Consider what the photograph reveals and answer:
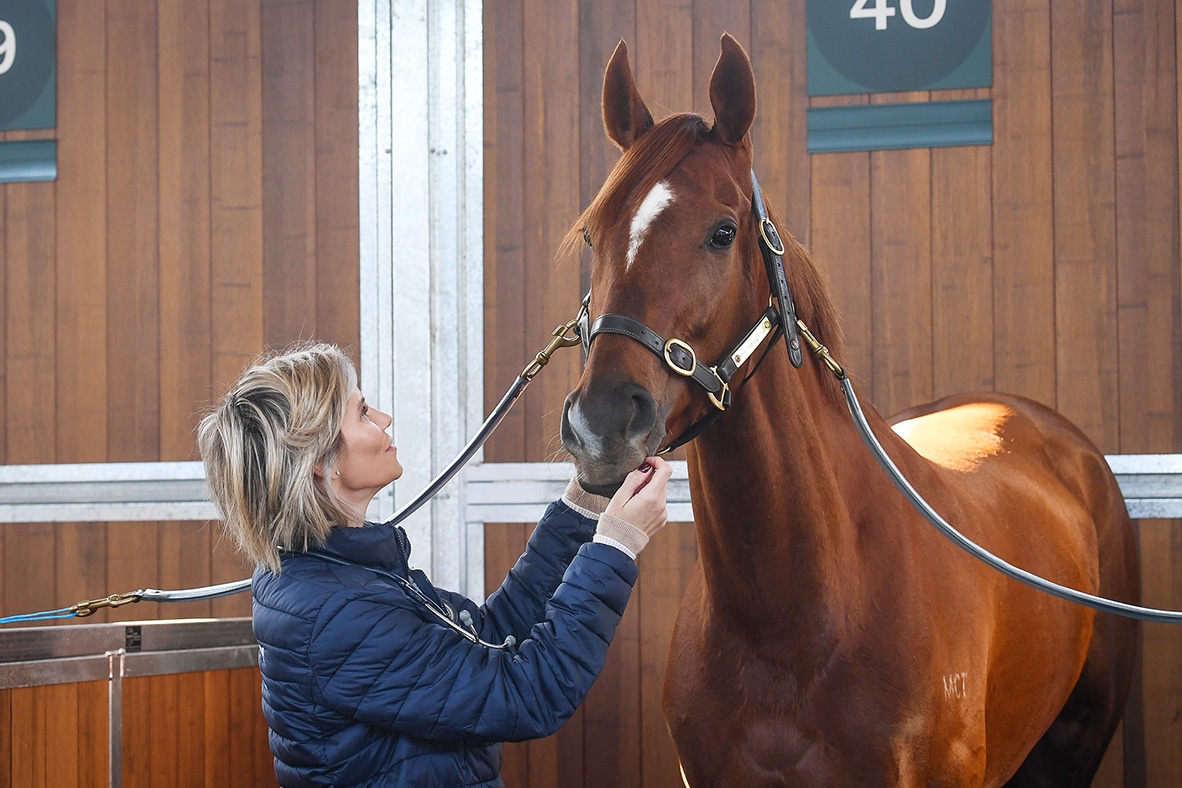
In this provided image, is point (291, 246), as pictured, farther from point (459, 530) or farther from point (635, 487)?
point (635, 487)

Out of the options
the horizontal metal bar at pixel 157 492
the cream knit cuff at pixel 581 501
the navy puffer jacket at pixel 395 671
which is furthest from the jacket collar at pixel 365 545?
the horizontal metal bar at pixel 157 492

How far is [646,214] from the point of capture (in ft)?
4.85

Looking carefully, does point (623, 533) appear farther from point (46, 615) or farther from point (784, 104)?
point (784, 104)

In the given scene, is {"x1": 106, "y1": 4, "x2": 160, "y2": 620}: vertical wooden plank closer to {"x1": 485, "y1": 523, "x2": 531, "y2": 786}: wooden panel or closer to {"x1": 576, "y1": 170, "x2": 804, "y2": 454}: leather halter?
{"x1": 485, "y1": 523, "x2": 531, "y2": 786}: wooden panel

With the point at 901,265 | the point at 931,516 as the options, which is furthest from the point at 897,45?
the point at 931,516

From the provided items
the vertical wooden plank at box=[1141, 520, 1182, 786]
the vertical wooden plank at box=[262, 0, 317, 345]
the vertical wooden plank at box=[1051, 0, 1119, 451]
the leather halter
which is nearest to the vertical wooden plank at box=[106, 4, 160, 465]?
the vertical wooden plank at box=[262, 0, 317, 345]

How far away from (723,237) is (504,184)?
170 centimetres

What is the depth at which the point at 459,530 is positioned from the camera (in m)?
3.02

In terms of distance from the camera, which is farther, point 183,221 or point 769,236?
point 183,221

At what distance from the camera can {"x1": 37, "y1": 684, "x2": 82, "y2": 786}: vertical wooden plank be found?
2.07 meters

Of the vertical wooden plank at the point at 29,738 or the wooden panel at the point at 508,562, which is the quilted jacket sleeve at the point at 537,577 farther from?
the wooden panel at the point at 508,562

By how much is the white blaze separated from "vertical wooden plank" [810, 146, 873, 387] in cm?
161

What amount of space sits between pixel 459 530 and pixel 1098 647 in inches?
71.3

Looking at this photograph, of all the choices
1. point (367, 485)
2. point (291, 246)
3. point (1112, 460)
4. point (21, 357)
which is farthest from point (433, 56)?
point (1112, 460)
